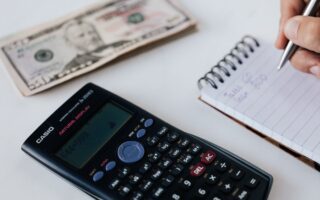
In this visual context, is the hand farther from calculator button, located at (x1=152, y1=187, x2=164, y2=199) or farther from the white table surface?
calculator button, located at (x1=152, y1=187, x2=164, y2=199)

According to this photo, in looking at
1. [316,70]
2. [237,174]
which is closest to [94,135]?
[237,174]

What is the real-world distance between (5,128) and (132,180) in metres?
0.18

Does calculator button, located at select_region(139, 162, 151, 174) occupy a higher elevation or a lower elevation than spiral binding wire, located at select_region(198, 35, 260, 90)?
lower

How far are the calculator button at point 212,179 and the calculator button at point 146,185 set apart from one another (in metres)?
0.05

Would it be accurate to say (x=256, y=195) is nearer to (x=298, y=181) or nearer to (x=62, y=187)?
(x=298, y=181)

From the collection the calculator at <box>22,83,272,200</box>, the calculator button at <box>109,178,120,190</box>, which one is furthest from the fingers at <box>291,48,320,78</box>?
the calculator button at <box>109,178,120,190</box>

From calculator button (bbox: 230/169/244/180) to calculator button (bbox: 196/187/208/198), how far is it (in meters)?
0.03

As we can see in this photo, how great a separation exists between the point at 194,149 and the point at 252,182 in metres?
0.06

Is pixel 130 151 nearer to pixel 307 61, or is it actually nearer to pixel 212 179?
pixel 212 179

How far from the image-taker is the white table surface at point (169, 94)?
1.51 feet

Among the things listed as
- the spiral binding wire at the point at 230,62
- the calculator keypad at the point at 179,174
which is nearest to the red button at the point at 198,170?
the calculator keypad at the point at 179,174

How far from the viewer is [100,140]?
0.47 m

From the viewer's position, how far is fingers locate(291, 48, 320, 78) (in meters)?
0.50

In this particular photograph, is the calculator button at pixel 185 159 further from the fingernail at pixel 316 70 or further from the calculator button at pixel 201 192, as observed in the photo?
the fingernail at pixel 316 70
